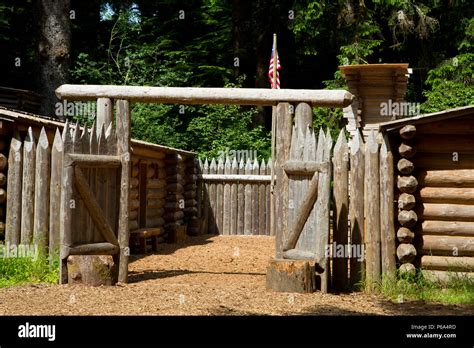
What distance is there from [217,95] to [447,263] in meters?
4.35

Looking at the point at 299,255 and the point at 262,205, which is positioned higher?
the point at 262,205

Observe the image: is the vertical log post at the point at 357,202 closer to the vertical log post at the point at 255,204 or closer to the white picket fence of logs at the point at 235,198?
the white picket fence of logs at the point at 235,198

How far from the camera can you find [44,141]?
10859 millimetres

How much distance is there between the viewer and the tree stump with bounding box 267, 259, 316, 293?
9156mm

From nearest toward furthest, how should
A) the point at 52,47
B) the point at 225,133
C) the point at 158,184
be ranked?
1. the point at 158,184
2. the point at 52,47
3. the point at 225,133

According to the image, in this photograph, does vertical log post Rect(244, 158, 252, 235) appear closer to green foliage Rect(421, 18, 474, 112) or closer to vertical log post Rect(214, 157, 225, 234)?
vertical log post Rect(214, 157, 225, 234)

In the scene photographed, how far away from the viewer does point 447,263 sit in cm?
955

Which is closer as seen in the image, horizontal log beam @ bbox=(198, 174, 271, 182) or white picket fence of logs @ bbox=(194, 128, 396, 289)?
white picket fence of logs @ bbox=(194, 128, 396, 289)

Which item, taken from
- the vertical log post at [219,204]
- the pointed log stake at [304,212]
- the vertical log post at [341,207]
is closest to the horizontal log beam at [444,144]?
the vertical log post at [341,207]

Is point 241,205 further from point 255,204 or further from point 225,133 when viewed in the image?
point 225,133

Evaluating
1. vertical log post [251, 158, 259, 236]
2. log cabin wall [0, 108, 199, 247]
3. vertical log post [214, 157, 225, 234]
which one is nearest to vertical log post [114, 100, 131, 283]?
log cabin wall [0, 108, 199, 247]

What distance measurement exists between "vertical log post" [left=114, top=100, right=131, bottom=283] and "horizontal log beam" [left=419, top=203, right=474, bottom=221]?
458cm

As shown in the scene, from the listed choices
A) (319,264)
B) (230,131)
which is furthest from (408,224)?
(230,131)
